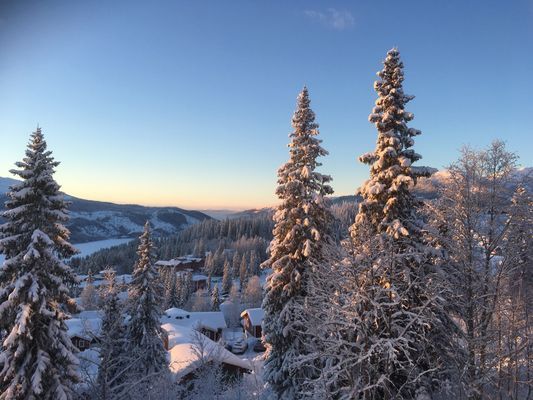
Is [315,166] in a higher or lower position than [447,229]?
higher

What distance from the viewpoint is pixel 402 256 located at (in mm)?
12703

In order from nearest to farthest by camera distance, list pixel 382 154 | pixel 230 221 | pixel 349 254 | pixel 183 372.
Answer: pixel 349 254 → pixel 382 154 → pixel 183 372 → pixel 230 221

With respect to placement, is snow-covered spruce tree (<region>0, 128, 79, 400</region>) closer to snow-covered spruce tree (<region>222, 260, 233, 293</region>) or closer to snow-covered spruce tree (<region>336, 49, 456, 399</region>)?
snow-covered spruce tree (<region>336, 49, 456, 399</region>)

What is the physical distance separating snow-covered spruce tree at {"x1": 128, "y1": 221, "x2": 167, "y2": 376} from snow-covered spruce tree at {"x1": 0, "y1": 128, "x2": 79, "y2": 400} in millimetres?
10242

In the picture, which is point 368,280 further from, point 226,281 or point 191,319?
point 226,281

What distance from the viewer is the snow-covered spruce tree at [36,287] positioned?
1302 centimetres

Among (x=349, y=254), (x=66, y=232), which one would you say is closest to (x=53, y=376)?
(x=66, y=232)

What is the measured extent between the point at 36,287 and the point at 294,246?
1124 cm

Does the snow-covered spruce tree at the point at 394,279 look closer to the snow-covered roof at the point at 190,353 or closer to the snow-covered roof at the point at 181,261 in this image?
the snow-covered roof at the point at 190,353

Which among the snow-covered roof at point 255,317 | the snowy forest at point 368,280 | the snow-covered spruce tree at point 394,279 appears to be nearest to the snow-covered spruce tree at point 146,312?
the snowy forest at point 368,280

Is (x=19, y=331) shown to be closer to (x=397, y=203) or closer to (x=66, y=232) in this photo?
(x=66, y=232)

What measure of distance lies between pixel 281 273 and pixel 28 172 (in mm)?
12024

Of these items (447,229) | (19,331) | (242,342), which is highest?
(447,229)

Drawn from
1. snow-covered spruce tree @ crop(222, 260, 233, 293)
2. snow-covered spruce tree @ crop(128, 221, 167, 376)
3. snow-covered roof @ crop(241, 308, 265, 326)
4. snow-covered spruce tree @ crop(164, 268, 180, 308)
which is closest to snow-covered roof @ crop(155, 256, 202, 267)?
snow-covered spruce tree @ crop(222, 260, 233, 293)
